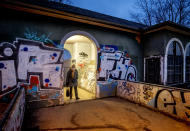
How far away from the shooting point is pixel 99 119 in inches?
147

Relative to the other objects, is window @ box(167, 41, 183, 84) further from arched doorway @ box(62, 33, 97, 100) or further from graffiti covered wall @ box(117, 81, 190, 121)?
arched doorway @ box(62, 33, 97, 100)

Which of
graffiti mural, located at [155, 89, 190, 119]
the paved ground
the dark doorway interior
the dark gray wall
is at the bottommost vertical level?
the paved ground

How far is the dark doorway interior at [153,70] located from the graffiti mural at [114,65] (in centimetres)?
112

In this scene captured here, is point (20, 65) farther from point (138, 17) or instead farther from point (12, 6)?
point (138, 17)

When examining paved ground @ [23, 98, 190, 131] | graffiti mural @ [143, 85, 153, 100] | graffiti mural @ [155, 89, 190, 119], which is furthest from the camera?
graffiti mural @ [143, 85, 153, 100]

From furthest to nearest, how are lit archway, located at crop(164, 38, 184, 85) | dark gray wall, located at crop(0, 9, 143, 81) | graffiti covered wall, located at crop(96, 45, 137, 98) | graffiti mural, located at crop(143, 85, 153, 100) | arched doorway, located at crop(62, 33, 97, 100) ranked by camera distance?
arched doorway, located at crop(62, 33, 97, 100)
lit archway, located at crop(164, 38, 184, 85)
graffiti covered wall, located at crop(96, 45, 137, 98)
graffiti mural, located at crop(143, 85, 153, 100)
dark gray wall, located at crop(0, 9, 143, 81)

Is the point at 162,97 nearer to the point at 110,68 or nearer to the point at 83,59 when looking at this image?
the point at 110,68

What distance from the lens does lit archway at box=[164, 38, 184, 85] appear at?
6.79 metres

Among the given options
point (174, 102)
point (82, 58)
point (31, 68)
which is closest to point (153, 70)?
point (174, 102)

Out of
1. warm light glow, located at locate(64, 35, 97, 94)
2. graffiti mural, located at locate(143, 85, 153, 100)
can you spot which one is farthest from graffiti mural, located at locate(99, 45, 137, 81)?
graffiti mural, located at locate(143, 85, 153, 100)

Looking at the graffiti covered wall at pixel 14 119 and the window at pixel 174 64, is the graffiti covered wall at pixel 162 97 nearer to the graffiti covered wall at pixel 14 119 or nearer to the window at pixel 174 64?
the window at pixel 174 64

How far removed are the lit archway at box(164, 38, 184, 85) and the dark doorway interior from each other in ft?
1.44

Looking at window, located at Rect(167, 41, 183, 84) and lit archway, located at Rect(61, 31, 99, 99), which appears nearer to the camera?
window, located at Rect(167, 41, 183, 84)

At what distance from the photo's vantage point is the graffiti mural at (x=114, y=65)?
20.6ft
